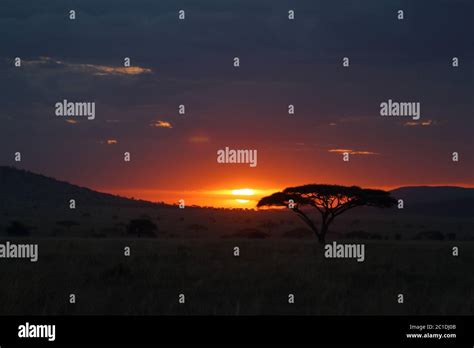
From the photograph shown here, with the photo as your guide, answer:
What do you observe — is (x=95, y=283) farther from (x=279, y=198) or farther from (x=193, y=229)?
(x=193, y=229)

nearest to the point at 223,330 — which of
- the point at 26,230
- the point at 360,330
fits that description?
the point at 360,330

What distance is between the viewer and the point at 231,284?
67.0 ft

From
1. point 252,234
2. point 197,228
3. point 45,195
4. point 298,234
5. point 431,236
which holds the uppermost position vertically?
point 45,195

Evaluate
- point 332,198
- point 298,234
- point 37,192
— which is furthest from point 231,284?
point 37,192

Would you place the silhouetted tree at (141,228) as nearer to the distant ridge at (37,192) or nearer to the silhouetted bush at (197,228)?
the silhouetted bush at (197,228)

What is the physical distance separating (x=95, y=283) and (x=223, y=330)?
8.38 meters

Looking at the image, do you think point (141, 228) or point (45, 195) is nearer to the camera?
point (141, 228)

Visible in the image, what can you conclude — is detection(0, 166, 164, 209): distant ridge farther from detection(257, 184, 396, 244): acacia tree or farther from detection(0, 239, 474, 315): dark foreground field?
detection(0, 239, 474, 315): dark foreground field

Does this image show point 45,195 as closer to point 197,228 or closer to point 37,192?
point 37,192

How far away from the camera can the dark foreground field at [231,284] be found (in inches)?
666

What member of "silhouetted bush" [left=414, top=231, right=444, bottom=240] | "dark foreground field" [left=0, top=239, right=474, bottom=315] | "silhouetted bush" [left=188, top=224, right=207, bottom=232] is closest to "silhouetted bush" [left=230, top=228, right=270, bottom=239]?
"silhouetted bush" [left=188, top=224, right=207, bottom=232]

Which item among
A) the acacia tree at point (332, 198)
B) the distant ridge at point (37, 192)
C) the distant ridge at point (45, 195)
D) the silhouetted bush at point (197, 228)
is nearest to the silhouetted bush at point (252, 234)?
the silhouetted bush at point (197, 228)

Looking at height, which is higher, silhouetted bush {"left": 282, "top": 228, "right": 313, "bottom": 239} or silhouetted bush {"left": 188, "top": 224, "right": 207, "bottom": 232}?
silhouetted bush {"left": 188, "top": 224, "right": 207, "bottom": 232}

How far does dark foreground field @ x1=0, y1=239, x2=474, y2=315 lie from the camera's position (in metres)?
16.9
